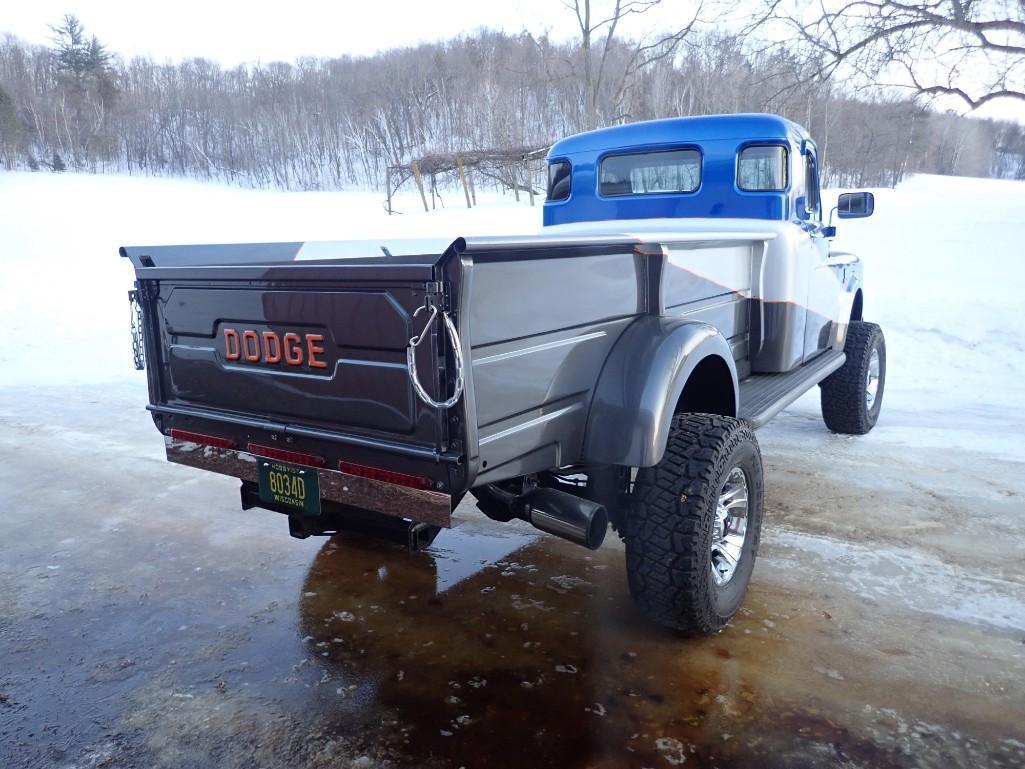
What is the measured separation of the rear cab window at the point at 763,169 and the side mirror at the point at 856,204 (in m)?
0.59

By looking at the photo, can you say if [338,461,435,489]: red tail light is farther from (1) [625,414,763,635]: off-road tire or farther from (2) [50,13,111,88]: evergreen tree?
(2) [50,13,111,88]: evergreen tree

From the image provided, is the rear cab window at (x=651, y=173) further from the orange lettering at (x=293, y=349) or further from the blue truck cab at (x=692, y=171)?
the orange lettering at (x=293, y=349)

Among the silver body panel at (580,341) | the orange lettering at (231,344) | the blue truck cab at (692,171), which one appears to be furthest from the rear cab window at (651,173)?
the orange lettering at (231,344)

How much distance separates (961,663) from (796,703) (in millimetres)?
699

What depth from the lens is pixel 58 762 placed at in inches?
89.2

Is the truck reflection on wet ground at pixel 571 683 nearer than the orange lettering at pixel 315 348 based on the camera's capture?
Yes

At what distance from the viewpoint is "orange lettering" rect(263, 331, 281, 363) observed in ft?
8.21

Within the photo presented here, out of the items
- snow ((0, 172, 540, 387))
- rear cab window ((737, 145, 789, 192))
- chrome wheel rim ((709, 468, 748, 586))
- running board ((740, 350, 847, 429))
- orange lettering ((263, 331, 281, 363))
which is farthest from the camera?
snow ((0, 172, 540, 387))

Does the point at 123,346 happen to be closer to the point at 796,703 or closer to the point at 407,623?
the point at 407,623

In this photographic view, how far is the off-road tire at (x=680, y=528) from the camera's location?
2637 mm

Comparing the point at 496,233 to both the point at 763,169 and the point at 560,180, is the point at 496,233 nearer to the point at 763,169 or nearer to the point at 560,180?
the point at 560,180

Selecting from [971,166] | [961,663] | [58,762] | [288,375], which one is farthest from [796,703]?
[971,166]

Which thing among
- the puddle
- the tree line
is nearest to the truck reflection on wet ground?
the puddle

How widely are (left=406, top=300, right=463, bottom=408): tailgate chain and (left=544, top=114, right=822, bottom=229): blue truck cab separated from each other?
3.22 metres
